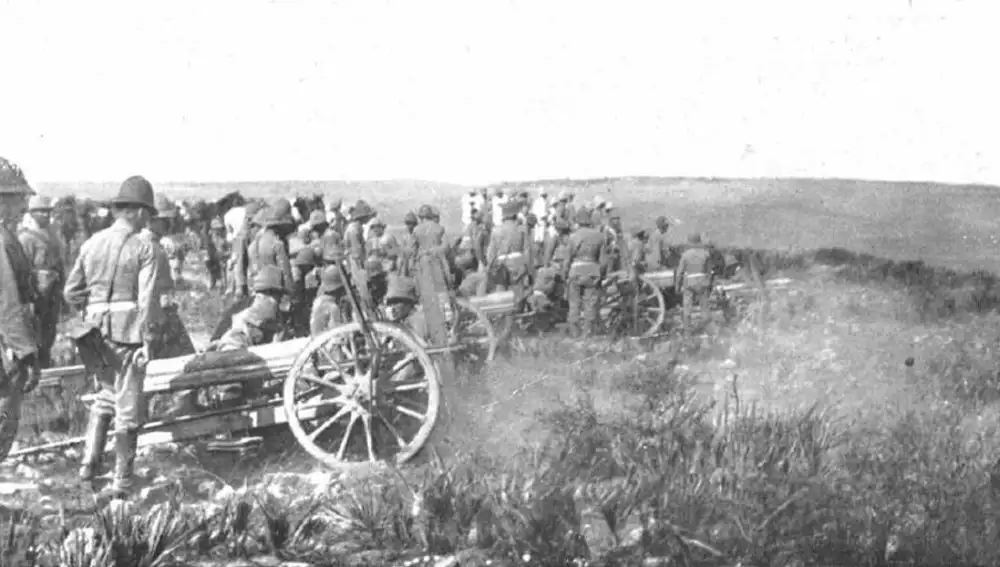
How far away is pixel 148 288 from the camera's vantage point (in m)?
6.42

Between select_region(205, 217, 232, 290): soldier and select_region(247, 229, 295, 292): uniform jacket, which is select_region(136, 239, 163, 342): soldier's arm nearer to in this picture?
select_region(247, 229, 295, 292): uniform jacket

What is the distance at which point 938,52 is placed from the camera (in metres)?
7.17

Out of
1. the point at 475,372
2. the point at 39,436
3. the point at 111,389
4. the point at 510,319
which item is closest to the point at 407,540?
the point at 111,389

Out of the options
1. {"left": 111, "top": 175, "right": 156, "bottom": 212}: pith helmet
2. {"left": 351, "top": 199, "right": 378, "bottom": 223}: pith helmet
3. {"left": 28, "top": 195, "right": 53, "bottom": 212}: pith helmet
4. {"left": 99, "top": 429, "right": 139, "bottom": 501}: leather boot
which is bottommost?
{"left": 99, "top": 429, "right": 139, "bottom": 501}: leather boot

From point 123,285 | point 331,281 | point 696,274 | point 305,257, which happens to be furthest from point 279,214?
point 696,274

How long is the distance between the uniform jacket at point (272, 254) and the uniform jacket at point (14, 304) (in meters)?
3.91

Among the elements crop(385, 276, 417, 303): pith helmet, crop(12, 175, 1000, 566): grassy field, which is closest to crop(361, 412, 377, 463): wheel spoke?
crop(12, 175, 1000, 566): grassy field

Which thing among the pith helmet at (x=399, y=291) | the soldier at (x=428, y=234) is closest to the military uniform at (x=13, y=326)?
the pith helmet at (x=399, y=291)

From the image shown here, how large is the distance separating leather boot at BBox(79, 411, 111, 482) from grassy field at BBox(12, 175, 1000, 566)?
22.8 inches

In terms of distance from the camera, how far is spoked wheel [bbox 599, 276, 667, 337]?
40.6ft

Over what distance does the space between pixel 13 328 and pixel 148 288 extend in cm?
76

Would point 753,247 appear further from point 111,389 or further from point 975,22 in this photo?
point 111,389

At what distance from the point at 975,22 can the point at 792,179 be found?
1.61m

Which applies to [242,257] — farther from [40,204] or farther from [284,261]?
[40,204]
